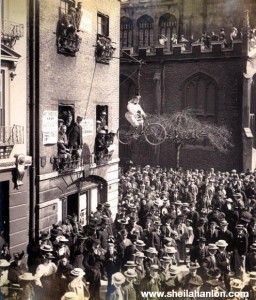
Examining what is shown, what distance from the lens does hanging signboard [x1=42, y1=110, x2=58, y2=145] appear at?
1060cm

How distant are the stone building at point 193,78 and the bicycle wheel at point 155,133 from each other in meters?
0.25

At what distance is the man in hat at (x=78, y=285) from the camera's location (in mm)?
8062

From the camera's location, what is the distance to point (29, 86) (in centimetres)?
1035

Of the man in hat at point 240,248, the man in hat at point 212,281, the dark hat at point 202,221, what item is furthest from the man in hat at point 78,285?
the dark hat at point 202,221

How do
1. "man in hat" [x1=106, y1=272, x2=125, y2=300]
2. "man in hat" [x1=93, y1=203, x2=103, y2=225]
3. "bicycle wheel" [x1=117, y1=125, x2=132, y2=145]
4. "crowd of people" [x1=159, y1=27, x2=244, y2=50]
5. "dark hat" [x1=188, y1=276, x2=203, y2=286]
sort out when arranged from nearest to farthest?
1. "man in hat" [x1=106, y1=272, x2=125, y2=300]
2. "dark hat" [x1=188, y1=276, x2=203, y2=286]
3. "man in hat" [x1=93, y1=203, x2=103, y2=225]
4. "crowd of people" [x1=159, y1=27, x2=244, y2=50]
5. "bicycle wheel" [x1=117, y1=125, x2=132, y2=145]

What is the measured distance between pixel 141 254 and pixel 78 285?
57.6 inches

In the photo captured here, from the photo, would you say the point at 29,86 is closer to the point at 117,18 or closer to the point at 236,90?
the point at 117,18

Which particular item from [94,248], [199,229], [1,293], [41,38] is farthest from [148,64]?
[1,293]

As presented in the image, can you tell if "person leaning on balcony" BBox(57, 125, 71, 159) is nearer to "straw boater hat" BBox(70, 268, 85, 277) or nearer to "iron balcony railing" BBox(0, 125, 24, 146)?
"iron balcony railing" BBox(0, 125, 24, 146)

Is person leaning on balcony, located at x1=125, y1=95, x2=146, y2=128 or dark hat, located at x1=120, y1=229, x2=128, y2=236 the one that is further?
person leaning on balcony, located at x1=125, y1=95, x2=146, y2=128

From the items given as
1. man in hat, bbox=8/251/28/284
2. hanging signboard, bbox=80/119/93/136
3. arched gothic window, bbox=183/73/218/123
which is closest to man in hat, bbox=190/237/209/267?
man in hat, bbox=8/251/28/284

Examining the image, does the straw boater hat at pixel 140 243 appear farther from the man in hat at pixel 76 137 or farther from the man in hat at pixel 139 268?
the man in hat at pixel 76 137

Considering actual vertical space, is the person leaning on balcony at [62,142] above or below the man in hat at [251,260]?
above

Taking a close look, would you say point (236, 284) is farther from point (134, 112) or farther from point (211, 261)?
point (134, 112)
